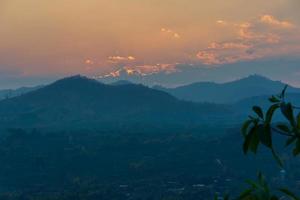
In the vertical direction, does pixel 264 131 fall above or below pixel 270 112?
below

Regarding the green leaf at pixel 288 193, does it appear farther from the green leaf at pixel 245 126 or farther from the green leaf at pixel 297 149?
the green leaf at pixel 245 126

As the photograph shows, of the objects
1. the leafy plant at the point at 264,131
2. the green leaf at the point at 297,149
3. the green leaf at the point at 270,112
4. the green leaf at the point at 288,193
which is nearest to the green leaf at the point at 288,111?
the leafy plant at the point at 264,131

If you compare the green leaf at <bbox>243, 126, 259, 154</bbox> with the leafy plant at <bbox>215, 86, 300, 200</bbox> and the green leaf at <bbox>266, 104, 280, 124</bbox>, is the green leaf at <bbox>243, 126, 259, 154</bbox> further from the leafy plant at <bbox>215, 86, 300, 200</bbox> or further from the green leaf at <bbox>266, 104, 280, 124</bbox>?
the green leaf at <bbox>266, 104, 280, 124</bbox>

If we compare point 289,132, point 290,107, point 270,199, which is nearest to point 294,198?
point 270,199

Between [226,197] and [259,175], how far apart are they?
2.52 feet

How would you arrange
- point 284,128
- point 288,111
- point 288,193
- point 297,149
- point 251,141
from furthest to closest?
point 297,149 < point 284,128 < point 251,141 < point 288,193 < point 288,111

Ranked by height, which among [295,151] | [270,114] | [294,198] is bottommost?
[294,198]

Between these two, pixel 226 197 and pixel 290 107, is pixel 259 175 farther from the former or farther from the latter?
pixel 290 107

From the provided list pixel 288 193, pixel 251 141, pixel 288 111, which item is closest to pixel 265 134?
pixel 251 141

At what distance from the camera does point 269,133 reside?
26.9ft

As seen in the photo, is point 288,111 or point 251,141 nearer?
point 288,111

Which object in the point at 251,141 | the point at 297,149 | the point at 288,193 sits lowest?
the point at 288,193

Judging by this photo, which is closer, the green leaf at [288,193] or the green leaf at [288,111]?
the green leaf at [288,111]

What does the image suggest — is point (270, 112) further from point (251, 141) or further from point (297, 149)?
point (297, 149)
